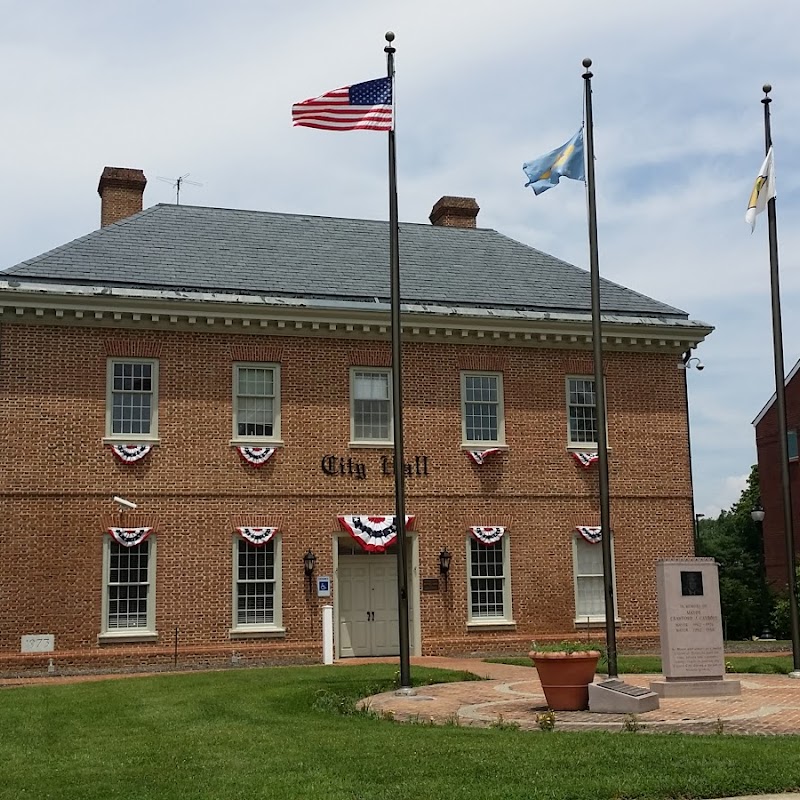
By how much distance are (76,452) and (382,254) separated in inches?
343

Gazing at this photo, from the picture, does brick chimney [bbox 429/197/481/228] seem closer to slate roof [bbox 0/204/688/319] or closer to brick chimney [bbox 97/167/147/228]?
slate roof [bbox 0/204/688/319]

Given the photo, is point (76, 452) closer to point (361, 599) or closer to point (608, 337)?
point (361, 599)

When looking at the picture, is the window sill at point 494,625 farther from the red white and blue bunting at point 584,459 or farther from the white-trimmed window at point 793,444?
the white-trimmed window at point 793,444

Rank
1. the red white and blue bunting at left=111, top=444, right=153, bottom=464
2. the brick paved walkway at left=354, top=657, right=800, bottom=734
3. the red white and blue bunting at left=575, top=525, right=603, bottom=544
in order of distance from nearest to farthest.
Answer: the brick paved walkway at left=354, top=657, right=800, bottom=734 → the red white and blue bunting at left=111, top=444, right=153, bottom=464 → the red white and blue bunting at left=575, top=525, right=603, bottom=544

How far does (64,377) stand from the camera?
21.5m

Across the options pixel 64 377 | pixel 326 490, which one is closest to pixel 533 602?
pixel 326 490

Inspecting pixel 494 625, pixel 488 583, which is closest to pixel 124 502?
pixel 488 583

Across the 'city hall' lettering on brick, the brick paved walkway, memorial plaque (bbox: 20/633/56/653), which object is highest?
the 'city hall' lettering on brick

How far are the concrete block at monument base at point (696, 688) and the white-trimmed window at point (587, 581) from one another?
1043cm

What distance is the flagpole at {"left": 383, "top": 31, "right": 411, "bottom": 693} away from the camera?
14.2 metres

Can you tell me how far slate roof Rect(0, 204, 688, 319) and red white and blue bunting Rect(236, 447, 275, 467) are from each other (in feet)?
10.5

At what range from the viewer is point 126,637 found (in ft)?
69.2

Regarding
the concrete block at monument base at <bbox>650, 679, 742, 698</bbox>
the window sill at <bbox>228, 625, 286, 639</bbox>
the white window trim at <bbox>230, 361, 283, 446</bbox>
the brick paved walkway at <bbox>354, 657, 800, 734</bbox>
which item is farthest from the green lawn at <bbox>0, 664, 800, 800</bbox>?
the white window trim at <bbox>230, 361, 283, 446</bbox>

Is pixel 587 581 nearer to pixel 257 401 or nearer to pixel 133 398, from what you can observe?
pixel 257 401
